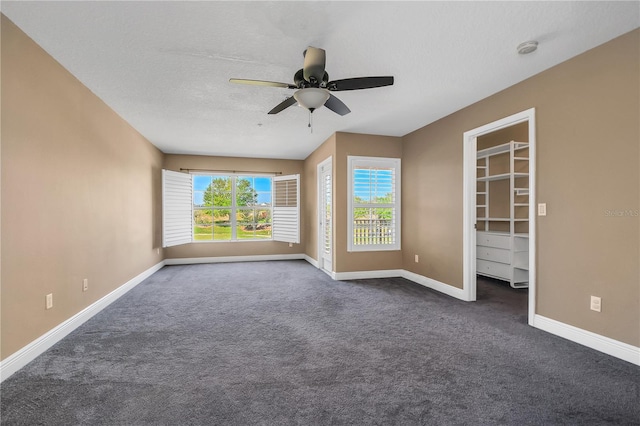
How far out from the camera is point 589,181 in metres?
2.50

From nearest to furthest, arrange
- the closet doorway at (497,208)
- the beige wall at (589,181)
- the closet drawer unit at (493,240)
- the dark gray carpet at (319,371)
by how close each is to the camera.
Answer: the dark gray carpet at (319,371) < the beige wall at (589,181) < the closet doorway at (497,208) < the closet drawer unit at (493,240)

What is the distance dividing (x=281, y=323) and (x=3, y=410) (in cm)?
197

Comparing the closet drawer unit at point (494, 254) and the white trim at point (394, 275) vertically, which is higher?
the closet drawer unit at point (494, 254)

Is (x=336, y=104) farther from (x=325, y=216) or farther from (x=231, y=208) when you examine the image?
(x=231, y=208)

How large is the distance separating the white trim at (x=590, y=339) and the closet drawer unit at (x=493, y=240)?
6.01 ft

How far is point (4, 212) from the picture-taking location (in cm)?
205

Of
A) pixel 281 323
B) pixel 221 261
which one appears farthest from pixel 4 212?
pixel 221 261

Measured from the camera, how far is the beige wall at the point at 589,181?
224 centimetres

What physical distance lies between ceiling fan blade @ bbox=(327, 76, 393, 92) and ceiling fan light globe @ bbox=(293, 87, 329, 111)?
103mm

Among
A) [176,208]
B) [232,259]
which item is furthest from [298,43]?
[232,259]

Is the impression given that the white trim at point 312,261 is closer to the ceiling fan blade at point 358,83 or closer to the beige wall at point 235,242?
the beige wall at point 235,242

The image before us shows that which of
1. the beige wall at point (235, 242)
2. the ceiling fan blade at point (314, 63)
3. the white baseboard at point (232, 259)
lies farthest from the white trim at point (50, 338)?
the ceiling fan blade at point (314, 63)

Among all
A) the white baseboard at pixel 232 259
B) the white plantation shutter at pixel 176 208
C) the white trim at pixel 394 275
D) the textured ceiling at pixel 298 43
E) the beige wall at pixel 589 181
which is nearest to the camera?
the textured ceiling at pixel 298 43

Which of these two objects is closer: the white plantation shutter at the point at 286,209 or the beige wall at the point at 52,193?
the beige wall at the point at 52,193
